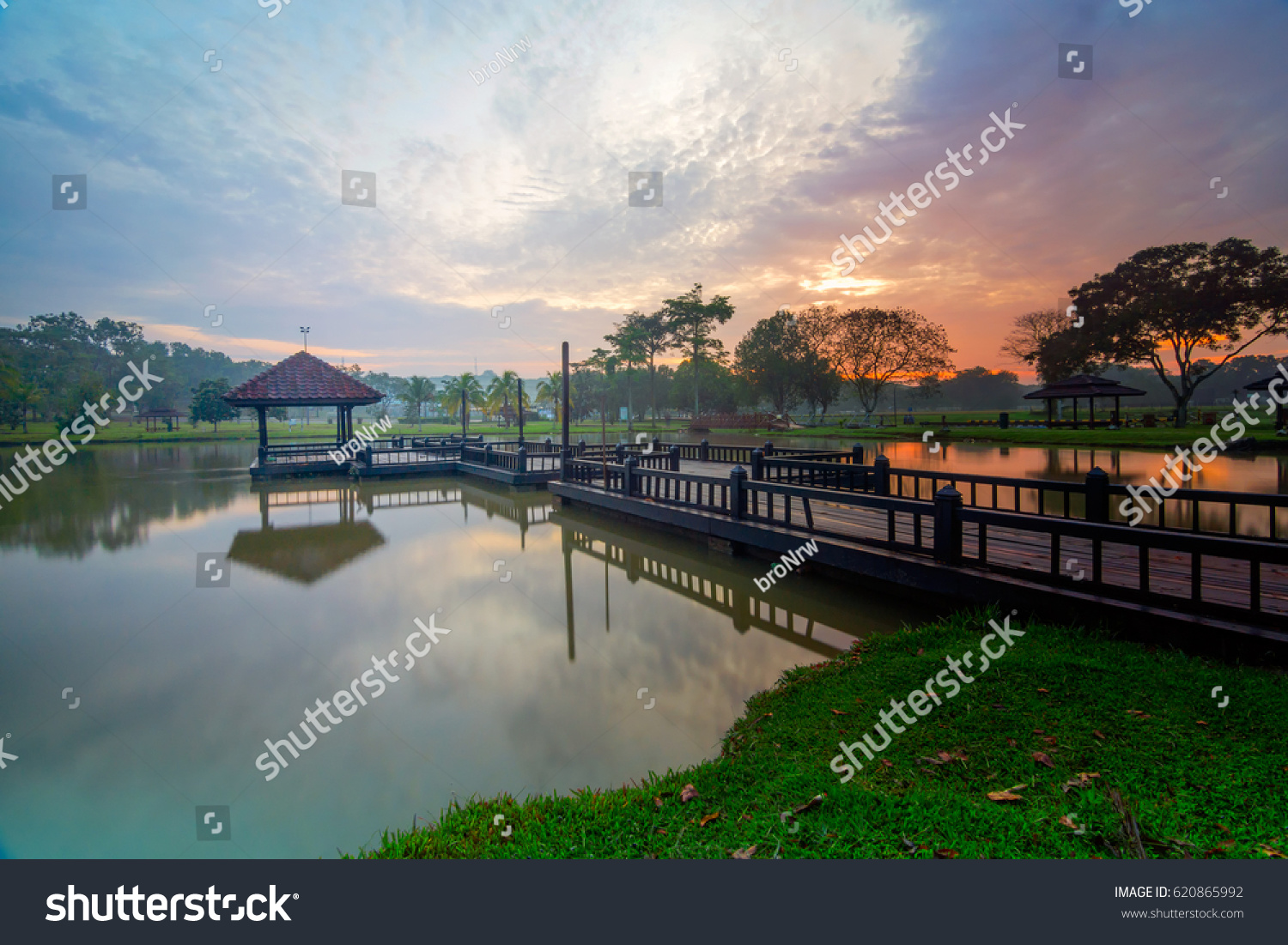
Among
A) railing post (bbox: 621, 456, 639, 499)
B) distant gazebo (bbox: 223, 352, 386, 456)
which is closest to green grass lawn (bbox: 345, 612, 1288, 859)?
railing post (bbox: 621, 456, 639, 499)

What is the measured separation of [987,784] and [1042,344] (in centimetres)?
3891

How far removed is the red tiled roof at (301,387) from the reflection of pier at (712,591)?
570 inches

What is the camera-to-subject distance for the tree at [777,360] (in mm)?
46375

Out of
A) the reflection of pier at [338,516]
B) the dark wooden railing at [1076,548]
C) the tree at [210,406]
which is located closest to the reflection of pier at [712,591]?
the dark wooden railing at [1076,548]

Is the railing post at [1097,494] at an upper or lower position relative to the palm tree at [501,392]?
lower

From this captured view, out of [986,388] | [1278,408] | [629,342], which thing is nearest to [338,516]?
[1278,408]

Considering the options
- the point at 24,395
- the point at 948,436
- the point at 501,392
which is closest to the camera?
the point at 948,436

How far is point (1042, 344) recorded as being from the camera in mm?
33938

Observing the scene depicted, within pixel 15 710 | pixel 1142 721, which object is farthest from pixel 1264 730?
pixel 15 710

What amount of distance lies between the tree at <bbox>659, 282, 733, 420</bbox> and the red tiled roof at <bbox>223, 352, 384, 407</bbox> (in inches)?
1102

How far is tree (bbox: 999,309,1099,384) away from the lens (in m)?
32.0

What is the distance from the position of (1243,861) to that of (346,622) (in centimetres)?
728

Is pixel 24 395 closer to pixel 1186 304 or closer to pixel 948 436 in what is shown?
pixel 948 436

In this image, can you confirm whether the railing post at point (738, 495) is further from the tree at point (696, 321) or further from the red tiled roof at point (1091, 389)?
the tree at point (696, 321)
